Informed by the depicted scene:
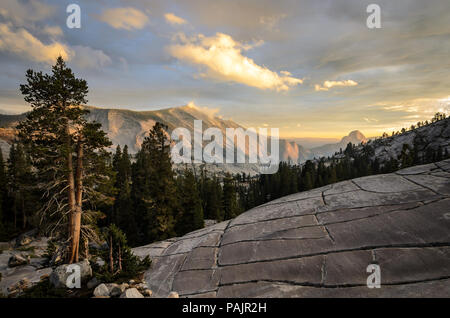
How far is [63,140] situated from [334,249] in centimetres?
1531

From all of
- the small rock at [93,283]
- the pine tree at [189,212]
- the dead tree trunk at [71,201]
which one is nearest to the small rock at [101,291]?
the small rock at [93,283]

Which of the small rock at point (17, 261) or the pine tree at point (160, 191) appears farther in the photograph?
the pine tree at point (160, 191)

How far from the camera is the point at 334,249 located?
24.0ft

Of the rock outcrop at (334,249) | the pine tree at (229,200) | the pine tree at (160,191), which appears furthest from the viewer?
the pine tree at (229,200)

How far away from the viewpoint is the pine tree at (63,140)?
1116cm

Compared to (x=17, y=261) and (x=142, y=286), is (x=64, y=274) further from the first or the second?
(x=17, y=261)

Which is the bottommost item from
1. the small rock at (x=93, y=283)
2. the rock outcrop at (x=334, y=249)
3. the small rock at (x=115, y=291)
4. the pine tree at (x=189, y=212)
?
the pine tree at (x=189, y=212)

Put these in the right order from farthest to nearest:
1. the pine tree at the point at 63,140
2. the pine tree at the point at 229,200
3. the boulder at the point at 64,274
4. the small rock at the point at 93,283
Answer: the pine tree at the point at 229,200, the pine tree at the point at 63,140, the boulder at the point at 64,274, the small rock at the point at 93,283

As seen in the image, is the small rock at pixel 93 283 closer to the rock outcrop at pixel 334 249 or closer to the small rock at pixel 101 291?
the small rock at pixel 101 291

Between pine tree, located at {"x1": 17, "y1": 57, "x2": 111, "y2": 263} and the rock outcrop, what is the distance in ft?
20.4

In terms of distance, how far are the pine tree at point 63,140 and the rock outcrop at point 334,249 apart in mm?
6216

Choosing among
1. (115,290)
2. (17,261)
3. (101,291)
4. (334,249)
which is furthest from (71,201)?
(17,261)

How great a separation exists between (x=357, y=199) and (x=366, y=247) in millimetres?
3973
